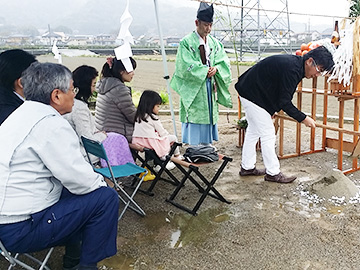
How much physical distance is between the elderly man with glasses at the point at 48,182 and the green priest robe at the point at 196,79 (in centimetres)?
263

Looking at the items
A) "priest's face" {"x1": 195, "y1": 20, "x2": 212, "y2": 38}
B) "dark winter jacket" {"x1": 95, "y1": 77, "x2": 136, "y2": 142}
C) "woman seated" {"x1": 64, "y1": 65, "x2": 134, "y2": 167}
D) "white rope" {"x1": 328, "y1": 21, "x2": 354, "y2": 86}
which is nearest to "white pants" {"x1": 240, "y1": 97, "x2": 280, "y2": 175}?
"white rope" {"x1": 328, "y1": 21, "x2": 354, "y2": 86}

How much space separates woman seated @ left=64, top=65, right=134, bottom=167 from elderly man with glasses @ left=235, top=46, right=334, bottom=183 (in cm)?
140

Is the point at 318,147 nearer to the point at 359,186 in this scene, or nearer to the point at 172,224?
the point at 359,186

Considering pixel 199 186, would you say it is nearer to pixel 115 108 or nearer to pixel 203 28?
pixel 115 108

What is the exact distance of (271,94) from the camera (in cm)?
412

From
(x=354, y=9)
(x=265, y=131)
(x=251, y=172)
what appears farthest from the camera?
(x=354, y=9)

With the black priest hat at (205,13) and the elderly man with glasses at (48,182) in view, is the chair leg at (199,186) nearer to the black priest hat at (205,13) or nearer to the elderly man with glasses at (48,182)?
the elderly man with glasses at (48,182)

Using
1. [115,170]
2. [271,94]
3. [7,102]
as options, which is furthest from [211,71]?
[7,102]

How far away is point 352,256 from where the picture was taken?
282 centimetres

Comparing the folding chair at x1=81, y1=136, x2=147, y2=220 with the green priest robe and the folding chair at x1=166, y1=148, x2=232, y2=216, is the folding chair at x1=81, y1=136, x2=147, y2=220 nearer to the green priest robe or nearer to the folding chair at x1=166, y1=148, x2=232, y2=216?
the folding chair at x1=166, y1=148, x2=232, y2=216

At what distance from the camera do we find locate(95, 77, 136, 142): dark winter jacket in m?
4.13

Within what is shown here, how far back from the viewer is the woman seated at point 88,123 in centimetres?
352

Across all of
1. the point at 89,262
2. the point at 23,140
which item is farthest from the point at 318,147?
the point at 23,140

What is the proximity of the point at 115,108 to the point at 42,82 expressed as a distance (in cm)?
193
